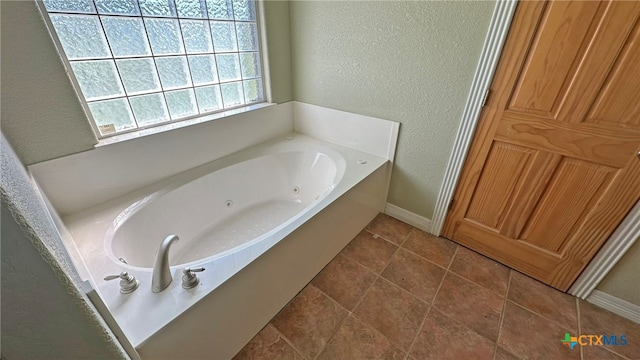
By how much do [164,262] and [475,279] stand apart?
66.2 inches

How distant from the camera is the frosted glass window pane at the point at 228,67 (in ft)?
5.96

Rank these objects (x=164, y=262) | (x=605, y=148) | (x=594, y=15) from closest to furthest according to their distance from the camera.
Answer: (x=164, y=262)
(x=594, y=15)
(x=605, y=148)

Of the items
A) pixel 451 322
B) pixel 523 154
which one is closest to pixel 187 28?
pixel 523 154

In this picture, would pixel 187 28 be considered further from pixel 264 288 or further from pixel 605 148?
pixel 605 148

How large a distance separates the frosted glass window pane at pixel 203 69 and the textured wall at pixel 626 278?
2560 millimetres

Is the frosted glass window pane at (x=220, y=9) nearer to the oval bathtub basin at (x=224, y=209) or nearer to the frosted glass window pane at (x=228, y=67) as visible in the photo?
the frosted glass window pane at (x=228, y=67)

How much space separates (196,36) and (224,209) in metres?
1.16

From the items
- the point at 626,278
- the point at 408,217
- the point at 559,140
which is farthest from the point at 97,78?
the point at 626,278

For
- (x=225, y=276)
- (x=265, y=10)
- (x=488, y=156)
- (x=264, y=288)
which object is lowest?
(x=264, y=288)

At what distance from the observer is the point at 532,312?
138cm

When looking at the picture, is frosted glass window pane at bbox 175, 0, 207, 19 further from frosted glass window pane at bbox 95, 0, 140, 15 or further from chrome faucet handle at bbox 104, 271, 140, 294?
chrome faucet handle at bbox 104, 271, 140, 294

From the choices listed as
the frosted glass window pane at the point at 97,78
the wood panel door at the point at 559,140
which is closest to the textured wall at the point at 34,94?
the frosted glass window pane at the point at 97,78

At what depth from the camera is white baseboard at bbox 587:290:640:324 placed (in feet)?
4.33

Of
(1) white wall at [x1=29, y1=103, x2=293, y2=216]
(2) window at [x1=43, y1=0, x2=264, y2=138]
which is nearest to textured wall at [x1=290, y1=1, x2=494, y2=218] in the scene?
(2) window at [x1=43, y1=0, x2=264, y2=138]
